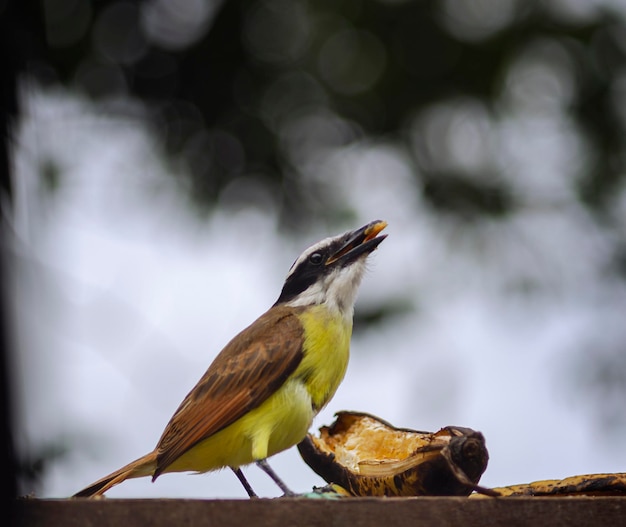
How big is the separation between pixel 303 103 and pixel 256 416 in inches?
175

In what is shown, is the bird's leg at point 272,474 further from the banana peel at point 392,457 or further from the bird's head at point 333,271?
the bird's head at point 333,271

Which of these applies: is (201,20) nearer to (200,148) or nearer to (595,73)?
(200,148)

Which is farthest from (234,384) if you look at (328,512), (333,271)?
(328,512)

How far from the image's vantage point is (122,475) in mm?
3461

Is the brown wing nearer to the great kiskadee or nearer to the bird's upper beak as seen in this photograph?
the great kiskadee

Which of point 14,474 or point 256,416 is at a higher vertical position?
point 256,416

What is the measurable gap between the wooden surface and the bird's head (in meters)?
1.55

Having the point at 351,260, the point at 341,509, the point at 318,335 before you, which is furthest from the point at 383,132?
the point at 341,509

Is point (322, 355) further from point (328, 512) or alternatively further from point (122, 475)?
point (328, 512)

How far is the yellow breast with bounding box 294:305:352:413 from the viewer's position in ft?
12.1

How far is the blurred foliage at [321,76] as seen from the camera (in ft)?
24.3

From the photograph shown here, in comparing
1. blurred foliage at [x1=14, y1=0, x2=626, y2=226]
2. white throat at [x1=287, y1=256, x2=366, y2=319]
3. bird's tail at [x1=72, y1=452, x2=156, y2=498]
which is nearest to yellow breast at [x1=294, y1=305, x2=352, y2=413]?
white throat at [x1=287, y1=256, x2=366, y2=319]

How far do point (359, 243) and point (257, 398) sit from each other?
104cm

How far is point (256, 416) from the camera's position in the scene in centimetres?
357
